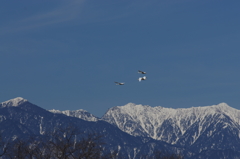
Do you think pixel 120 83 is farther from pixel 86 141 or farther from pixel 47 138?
pixel 47 138

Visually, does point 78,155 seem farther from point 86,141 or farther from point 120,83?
point 120,83

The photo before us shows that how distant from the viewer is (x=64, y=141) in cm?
11119

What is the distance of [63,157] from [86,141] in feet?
26.6

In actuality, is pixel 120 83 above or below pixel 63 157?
above

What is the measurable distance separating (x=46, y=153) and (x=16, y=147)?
6.26 meters

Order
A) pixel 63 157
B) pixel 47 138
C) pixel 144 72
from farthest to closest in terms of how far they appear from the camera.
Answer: pixel 47 138
pixel 63 157
pixel 144 72

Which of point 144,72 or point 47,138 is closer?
point 144,72

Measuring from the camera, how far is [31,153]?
10962 cm

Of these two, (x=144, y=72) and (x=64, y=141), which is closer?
(x=144, y=72)

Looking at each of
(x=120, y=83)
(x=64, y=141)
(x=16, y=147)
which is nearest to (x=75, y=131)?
(x=64, y=141)

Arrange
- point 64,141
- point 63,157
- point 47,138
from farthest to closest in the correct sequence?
point 47,138, point 64,141, point 63,157

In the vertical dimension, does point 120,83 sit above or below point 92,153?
above

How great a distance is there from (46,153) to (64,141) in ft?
15.3

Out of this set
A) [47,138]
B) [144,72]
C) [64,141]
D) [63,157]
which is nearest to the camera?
[144,72]
